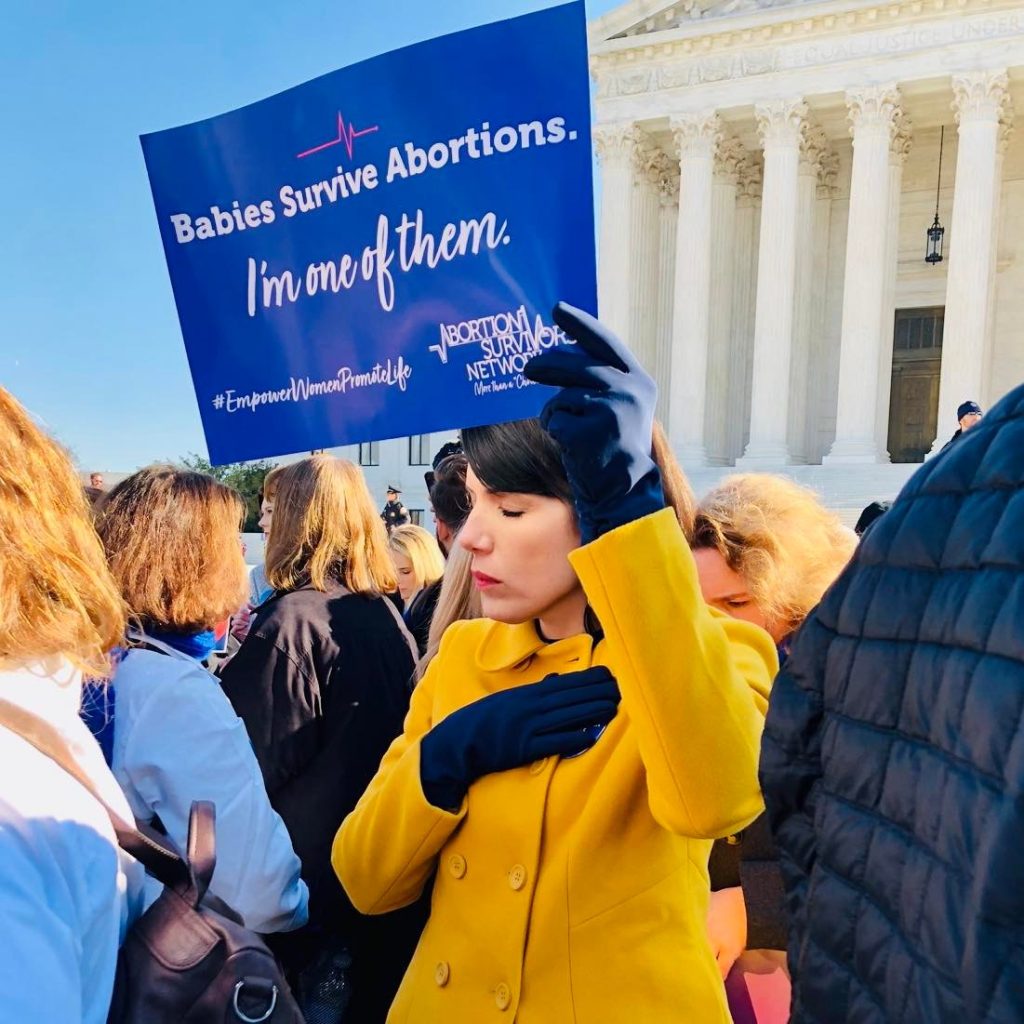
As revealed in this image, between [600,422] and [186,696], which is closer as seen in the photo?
[600,422]

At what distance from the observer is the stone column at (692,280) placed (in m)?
24.3

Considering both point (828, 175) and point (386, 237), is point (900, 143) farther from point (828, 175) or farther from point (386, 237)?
point (386, 237)

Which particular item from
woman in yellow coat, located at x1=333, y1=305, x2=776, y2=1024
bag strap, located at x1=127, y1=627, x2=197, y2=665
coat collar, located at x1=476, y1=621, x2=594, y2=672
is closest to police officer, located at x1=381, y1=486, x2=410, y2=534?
bag strap, located at x1=127, y1=627, x2=197, y2=665

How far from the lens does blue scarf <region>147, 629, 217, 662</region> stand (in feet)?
8.25

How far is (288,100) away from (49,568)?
1801mm

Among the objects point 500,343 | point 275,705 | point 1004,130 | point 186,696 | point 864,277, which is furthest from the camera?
point 864,277

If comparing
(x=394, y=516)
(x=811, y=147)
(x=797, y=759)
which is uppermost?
(x=811, y=147)

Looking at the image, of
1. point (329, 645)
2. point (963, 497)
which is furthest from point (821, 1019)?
point (329, 645)

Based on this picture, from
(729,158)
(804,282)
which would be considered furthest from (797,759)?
(729,158)

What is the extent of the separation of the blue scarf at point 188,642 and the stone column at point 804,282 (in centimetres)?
2343

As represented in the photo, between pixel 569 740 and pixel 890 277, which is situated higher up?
pixel 569 740

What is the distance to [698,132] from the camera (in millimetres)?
24250

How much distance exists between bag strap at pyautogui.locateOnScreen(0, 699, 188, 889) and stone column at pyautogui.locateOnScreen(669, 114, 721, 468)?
23.3 meters

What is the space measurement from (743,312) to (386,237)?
24954 millimetres
